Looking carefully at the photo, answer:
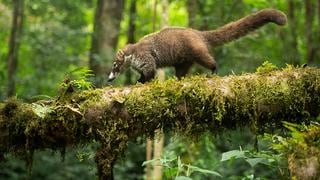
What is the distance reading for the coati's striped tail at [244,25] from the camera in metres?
4.32

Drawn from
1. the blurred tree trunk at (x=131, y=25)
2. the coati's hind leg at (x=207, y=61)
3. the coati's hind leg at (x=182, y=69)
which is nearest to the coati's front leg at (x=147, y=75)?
the coati's hind leg at (x=182, y=69)

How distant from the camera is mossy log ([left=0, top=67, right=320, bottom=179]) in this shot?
134 inches

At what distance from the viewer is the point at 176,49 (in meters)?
4.97

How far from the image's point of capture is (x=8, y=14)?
1187 cm

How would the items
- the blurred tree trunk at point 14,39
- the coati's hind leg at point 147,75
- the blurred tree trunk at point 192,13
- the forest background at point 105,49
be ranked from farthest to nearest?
the blurred tree trunk at point 14,39 → the forest background at point 105,49 → the blurred tree trunk at point 192,13 → the coati's hind leg at point 147,75


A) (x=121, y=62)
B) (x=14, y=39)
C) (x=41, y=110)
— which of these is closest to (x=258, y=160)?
(x=41, y=110)

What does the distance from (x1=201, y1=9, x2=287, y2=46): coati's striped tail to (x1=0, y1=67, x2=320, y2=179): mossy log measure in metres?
0.97

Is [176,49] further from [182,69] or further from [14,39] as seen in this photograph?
[14,39]

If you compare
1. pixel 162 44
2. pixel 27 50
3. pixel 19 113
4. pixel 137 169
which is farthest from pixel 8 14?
pixel 19 113

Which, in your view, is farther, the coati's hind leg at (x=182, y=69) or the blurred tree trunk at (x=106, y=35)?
the blurred tree trunk at (x=106, y=35)

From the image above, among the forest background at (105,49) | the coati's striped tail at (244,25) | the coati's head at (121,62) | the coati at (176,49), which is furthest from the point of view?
the forest background at (105,49)

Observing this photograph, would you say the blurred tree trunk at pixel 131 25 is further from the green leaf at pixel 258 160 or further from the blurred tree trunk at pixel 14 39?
the green leaf at pixel 258 160

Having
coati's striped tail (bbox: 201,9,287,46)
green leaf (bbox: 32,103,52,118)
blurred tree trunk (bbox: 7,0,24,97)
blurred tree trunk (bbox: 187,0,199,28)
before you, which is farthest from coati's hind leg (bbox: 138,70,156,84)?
blurred tree trunk (bbox: 7,0,24,97)

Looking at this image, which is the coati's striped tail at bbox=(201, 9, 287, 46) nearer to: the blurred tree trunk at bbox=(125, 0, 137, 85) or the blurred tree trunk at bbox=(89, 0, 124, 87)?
the blurred tree trunk at bbox=(89, 0, 124, 87)
